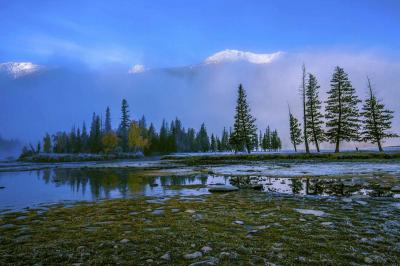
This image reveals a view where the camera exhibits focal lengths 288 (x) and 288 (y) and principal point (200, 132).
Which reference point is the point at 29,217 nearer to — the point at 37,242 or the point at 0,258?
the point at 37,242

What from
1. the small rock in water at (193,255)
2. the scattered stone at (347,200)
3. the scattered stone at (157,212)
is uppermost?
the small rock in water at (193,255)

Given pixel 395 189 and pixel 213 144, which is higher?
pixel 213 144

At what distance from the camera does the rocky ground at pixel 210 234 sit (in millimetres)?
4961

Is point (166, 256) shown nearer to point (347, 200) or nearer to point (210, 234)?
point (210, 234)

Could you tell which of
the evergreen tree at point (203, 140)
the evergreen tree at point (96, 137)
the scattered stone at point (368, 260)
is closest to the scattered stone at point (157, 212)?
the scattered stone at point (368, 260)

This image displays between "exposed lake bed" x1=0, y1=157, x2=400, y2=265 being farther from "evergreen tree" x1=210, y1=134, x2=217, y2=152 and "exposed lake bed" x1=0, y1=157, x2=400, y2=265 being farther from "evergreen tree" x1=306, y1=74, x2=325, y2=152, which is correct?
"evergreen tree" x1=210, y1=134, x2=217, y2=152

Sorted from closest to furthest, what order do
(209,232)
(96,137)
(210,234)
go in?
(210,234) → (209,232) → (96,137)

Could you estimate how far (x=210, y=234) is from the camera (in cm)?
644

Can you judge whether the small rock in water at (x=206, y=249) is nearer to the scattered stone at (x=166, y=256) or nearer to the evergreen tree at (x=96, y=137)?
the scattered stone at (x=166, y=256)

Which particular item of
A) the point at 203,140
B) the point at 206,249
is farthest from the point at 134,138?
the point at 206,249

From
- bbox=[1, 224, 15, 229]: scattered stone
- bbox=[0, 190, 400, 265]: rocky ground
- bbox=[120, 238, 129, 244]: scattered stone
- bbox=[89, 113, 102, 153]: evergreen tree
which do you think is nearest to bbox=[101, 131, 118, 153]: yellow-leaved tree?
bbox=[89, 113, 102, 153]: evergreen tree

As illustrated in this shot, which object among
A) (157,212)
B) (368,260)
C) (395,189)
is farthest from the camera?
(395,189)

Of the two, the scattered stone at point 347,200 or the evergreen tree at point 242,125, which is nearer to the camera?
the scattered stone at point 347,200

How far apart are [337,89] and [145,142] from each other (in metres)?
74.6
